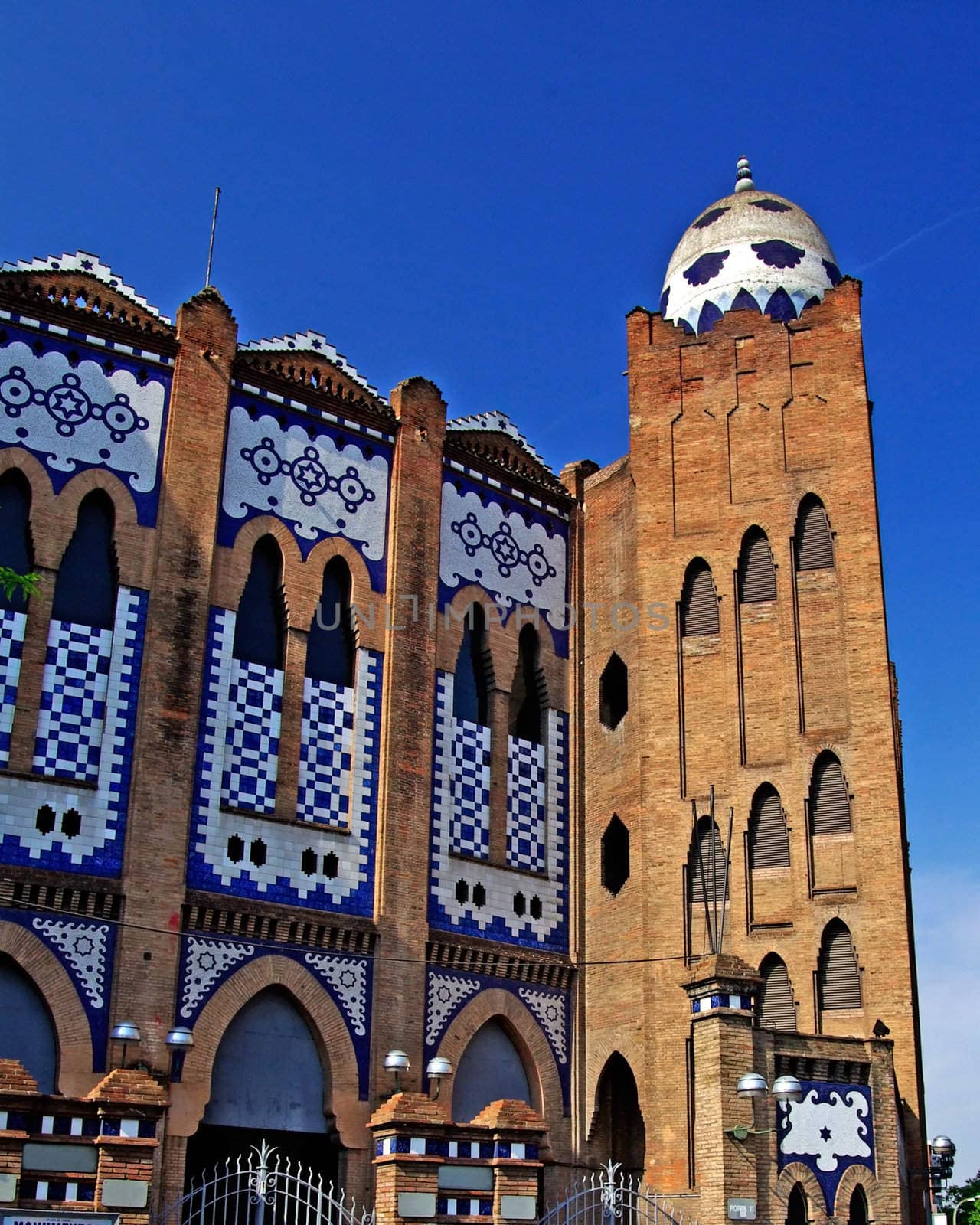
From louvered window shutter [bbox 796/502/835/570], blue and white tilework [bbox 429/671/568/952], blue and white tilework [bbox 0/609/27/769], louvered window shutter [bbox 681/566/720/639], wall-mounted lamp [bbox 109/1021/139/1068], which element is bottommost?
wall-mounted lamp [bbox 109/1021/139/1068]

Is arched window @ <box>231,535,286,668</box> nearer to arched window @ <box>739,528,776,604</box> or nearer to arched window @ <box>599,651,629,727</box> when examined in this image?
arched window @ <box>599,651,629,727</box>

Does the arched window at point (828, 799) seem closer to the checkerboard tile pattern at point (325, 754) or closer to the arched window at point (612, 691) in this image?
the arched window at point (612, 691)

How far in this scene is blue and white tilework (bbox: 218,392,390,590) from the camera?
1747 cm

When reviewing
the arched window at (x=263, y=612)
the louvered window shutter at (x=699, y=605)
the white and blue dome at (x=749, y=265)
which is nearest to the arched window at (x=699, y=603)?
the louvered window shutter at (x=699, y=605)

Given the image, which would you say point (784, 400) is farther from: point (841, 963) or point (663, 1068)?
point (663, 1068)

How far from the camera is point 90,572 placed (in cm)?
1627

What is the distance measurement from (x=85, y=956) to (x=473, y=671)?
20.3 feet

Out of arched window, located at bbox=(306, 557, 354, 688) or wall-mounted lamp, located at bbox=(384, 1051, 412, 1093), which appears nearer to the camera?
wall-mounted lamp, located at bbox=(384, 1051, 412, 1093)

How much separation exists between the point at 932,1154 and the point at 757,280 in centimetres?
1118

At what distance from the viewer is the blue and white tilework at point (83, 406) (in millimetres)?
16234

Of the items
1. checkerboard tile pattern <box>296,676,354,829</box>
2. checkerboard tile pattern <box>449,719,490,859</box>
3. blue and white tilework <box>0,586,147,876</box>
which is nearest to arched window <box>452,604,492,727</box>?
checkerboard tile pattern <box>449,719,490,859</box>

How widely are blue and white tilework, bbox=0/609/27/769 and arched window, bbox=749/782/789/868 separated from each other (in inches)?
324

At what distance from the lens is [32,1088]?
10.3 meters

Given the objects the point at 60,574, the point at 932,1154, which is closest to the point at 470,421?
the point at 60,574
